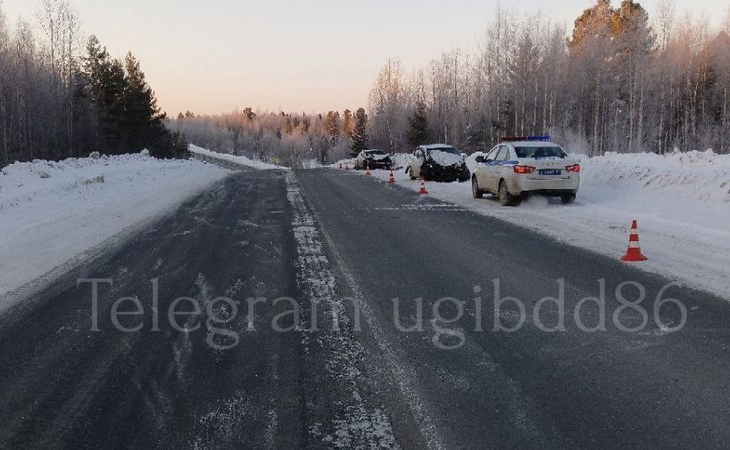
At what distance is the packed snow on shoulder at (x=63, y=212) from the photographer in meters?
7.66

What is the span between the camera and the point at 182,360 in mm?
4332

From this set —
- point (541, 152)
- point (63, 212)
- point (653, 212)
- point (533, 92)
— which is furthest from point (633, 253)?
point (533, 92)

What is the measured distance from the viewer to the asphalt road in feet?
10.8

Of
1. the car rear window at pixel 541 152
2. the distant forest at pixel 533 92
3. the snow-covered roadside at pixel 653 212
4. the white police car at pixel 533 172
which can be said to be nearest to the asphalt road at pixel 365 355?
the snow-covered roadside at pixel 653 212

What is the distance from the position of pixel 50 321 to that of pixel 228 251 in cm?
343

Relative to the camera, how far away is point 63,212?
12.9m

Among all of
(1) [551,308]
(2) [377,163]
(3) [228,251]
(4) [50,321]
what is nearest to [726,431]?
(1) [551,308]

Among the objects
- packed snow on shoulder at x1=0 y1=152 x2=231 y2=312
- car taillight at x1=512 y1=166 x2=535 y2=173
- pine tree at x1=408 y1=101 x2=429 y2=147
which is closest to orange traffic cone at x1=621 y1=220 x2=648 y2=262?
car taillight at x1=512 y1=166 x2=535 y2=173

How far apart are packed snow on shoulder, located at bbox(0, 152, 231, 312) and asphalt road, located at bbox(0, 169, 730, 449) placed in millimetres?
663

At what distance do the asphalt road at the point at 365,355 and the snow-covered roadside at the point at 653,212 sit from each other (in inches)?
38.6

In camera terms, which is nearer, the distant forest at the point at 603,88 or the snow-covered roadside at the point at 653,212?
the snow-covered roadside at the point at 653,212

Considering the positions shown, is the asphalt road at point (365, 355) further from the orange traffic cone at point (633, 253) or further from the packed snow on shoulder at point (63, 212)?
the packed snow on shoulder at point (63, 212)

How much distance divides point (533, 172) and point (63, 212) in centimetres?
1124

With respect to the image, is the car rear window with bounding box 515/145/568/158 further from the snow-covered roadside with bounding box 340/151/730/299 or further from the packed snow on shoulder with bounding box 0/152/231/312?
the packed snow on shoulder with bounding box 0/152/231/312
